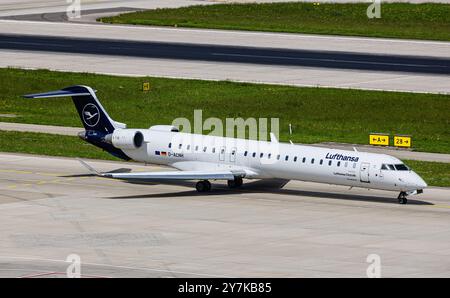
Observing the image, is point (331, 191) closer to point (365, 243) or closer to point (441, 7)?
point (365, 243)

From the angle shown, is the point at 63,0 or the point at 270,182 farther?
the point at 63,0

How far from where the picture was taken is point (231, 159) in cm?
5791

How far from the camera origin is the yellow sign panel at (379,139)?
6981cm

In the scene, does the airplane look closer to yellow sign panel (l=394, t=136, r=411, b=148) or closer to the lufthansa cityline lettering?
the lufthansa cityline lettering

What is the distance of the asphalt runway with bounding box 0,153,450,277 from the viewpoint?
141 ft

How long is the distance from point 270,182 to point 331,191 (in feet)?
12.0

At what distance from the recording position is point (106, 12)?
12450 centimetres

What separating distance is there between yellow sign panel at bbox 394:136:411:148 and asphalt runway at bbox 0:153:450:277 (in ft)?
36.9

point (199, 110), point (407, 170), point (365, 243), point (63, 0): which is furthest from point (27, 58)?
point (365, 243)

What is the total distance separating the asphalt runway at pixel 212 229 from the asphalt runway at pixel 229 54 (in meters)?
36.3

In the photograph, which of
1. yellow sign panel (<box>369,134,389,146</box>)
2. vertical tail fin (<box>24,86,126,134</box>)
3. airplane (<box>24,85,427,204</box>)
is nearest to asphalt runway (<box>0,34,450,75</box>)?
yellow sign panel (<box>369,134,389,146</box>)

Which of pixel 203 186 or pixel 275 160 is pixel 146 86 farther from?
pixel 275 160

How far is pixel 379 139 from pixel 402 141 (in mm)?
1374
